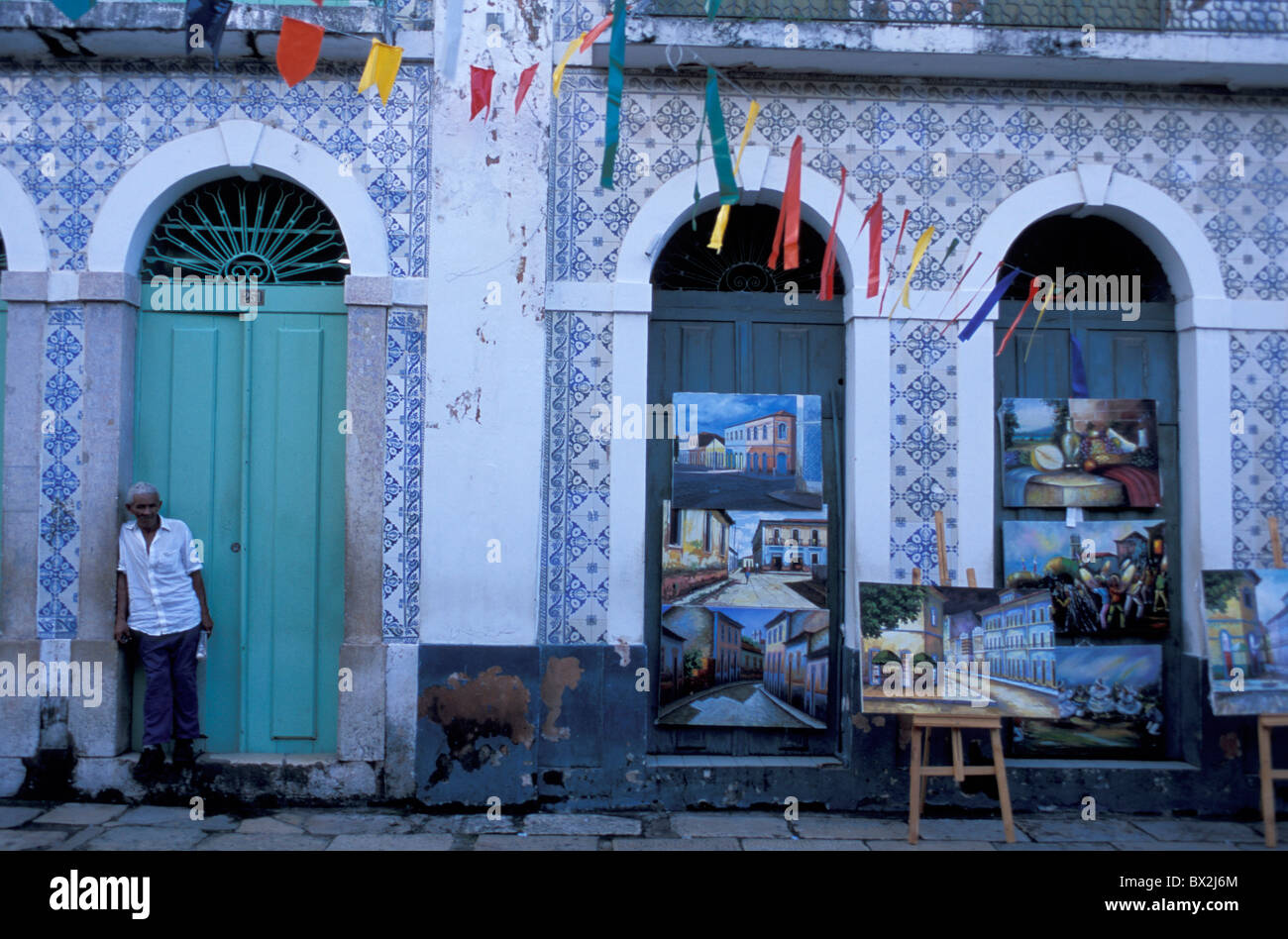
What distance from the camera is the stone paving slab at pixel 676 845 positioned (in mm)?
4945

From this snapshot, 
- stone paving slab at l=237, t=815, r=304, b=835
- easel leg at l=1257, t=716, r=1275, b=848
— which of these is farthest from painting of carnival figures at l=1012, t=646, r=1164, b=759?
stone paving slab at l=237, t=815, r=304, b=835

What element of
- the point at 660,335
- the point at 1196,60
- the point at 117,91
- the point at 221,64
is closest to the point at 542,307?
the point at 660,335

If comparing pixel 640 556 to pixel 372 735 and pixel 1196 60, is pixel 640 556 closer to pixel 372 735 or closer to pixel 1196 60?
pixel 372 735

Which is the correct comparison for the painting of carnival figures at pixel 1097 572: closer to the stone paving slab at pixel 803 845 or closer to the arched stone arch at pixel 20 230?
the stone paving slab at pixel 803 845

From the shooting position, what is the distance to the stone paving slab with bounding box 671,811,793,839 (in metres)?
5.18

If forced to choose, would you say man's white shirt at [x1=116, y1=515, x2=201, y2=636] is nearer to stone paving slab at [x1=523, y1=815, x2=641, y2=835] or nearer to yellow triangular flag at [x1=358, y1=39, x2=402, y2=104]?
stone paving slab at [x1=523, y1=815, x2=641, y2=835]

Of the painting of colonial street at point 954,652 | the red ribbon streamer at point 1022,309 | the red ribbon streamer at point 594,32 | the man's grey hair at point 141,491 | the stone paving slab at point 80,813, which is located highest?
the red ribbon streamer at point 594,32

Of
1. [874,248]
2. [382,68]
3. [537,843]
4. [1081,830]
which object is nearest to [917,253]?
[874,248]

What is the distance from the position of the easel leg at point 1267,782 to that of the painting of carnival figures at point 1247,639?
0.35 feet

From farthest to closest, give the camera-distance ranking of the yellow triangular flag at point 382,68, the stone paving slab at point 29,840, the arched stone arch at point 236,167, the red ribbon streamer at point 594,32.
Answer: the arched stone arch at point 236,167 → the yellow triangular flag at point 382,68 → the red ribbon streamer at point 594,32 → the stone paving slab at point 29,840

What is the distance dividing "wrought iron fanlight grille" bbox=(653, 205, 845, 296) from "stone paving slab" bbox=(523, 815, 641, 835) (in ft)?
10.2

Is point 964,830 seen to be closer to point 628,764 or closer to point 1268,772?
point 1268,772

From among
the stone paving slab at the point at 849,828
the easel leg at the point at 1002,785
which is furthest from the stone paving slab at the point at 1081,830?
the stone paving slab at the point at 849,828

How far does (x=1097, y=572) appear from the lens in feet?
19.0
